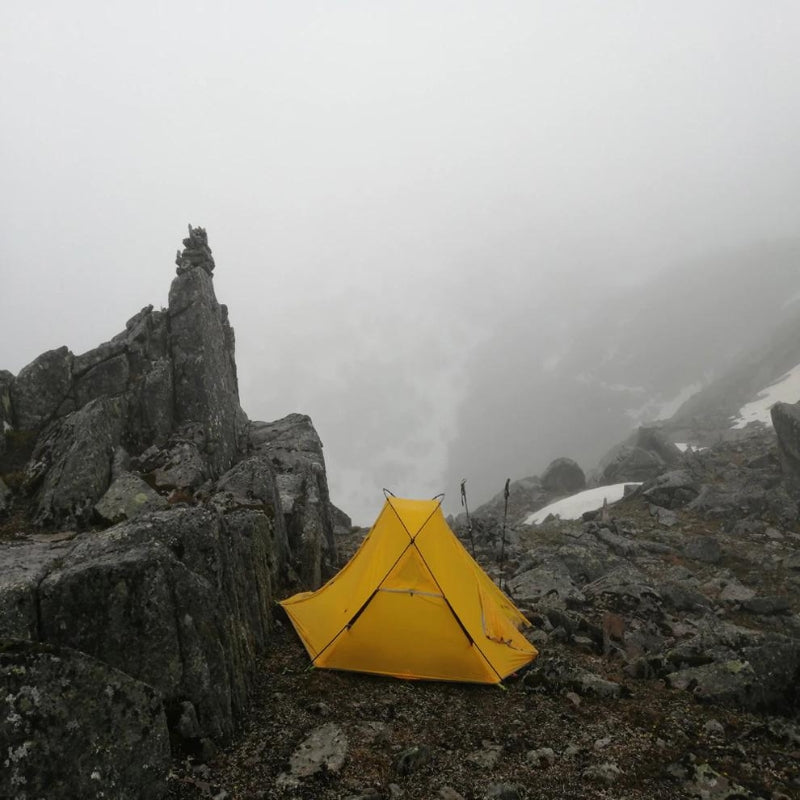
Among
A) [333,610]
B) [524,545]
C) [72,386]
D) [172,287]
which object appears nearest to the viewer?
[333,610]

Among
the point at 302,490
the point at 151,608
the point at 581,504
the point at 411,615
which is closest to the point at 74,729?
the point at 151,608

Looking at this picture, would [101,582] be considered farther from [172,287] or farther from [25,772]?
[172,287]

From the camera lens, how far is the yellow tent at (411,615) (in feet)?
40.0

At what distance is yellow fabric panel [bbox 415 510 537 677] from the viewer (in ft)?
41.5

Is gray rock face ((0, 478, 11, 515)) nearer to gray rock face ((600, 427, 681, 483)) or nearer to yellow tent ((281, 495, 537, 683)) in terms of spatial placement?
yellow tent ((281, 495, 537, 683))

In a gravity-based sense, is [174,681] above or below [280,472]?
below

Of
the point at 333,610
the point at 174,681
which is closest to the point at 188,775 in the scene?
the point at 174,681

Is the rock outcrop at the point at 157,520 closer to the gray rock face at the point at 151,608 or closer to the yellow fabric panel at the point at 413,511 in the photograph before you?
the gray rock face at the point at 151,608

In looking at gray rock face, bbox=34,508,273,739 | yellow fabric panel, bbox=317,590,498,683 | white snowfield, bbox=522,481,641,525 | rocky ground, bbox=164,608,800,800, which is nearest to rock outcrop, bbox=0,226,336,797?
gray rock face, bbox=34,508,273,739

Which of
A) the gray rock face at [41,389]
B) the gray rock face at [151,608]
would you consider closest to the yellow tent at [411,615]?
the gray rock face at [151,608]

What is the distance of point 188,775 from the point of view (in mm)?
7426

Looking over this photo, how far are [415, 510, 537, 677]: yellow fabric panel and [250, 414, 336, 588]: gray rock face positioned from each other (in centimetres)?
540

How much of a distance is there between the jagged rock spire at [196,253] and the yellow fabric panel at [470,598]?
19.3 metres

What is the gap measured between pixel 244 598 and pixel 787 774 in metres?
10.7
